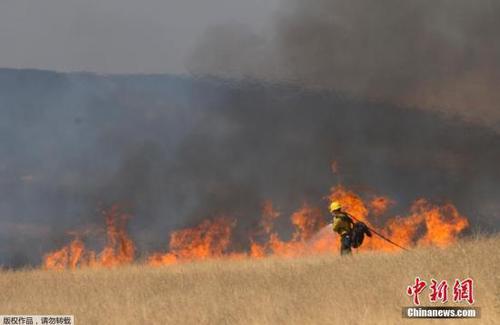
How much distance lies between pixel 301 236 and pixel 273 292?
1381 cm

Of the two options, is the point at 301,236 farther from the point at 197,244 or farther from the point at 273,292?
the point at 273,292

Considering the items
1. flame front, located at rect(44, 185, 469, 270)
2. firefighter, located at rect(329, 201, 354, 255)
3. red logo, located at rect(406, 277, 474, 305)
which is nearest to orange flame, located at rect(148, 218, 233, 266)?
flame front, located at rect(44, 185, 469, 270)

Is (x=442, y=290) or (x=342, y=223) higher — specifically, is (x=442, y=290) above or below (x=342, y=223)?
below

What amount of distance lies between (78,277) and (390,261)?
22.7ft

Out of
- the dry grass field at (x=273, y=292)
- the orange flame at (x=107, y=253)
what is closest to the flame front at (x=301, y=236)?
the orange flame at (x=107, y=253)

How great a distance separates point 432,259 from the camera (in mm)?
11219

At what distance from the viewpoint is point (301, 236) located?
24.7m

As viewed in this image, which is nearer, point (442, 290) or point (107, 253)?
point (442, 290)

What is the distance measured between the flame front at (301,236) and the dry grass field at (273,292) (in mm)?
6963

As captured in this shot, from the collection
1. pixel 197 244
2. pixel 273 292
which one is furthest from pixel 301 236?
pixel 273 292

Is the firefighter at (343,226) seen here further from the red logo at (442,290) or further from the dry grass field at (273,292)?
the red logo at (442,290)

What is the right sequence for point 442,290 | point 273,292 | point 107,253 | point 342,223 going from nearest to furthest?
point 442,290
point 273,292
point 342,223
point 107,253

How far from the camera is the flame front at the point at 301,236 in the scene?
21.7 m

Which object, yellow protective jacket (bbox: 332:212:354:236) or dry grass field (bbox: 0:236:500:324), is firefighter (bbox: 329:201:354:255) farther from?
dry grass field (bbox: 0:236:500:324)
